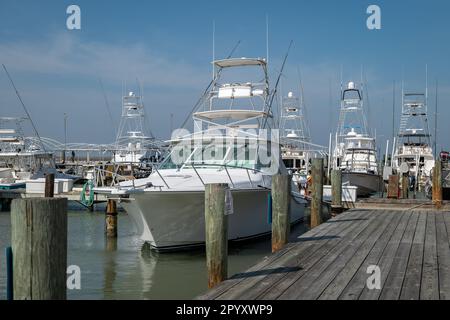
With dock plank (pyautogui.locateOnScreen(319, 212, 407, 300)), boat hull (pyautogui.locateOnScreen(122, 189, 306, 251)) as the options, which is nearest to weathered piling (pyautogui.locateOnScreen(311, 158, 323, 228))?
boat hull (pyautogui.locateOnScreen(122, 189, 306, 251))

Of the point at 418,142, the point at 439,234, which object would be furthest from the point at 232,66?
the point at 418,142

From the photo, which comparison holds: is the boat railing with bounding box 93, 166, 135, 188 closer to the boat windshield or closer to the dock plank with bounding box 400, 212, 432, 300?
the boat windshield

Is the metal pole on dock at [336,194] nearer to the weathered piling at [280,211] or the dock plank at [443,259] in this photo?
the dock plank at [443,259]

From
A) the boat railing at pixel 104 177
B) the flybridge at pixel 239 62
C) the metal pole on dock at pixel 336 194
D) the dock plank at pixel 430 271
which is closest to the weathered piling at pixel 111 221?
the boat railing at pixel 104 177

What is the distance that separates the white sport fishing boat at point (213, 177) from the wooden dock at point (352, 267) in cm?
257

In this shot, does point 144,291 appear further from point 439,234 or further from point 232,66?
point 232,66

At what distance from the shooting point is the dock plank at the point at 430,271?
5434mm

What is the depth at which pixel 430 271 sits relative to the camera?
254 inches

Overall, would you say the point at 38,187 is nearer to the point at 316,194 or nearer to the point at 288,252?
the point at 316,194

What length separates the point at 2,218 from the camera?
21.2m

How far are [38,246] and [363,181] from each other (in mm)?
26644

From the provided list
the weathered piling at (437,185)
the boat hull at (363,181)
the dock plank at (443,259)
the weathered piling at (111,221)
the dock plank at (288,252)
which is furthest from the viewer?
the boat hull at (363,181)

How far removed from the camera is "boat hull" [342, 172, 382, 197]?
92.3ft
